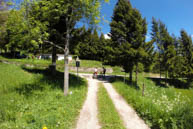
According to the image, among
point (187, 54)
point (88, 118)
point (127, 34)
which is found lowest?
point (88, 118)

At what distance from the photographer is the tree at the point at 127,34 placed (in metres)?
13.9

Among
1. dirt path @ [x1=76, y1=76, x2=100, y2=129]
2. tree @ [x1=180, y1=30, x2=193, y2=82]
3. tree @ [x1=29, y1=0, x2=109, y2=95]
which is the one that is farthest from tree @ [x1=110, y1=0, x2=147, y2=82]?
tree @ [x1=180, y1=30, x2=193, y2=82]

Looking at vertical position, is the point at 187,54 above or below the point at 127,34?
below

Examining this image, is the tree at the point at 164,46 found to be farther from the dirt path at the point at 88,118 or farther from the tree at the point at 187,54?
the dirt path at the point at 88,118

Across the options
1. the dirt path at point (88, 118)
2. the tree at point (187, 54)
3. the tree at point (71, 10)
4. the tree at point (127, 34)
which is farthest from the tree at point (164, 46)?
the dirt path at point (88, 118)

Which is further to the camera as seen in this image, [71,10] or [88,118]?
[71,10]

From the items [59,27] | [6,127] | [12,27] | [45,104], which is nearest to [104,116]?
[45,104]

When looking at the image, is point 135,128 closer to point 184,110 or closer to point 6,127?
point 184,110

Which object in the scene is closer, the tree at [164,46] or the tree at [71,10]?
the tree at [71,10]

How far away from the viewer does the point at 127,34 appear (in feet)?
49.2

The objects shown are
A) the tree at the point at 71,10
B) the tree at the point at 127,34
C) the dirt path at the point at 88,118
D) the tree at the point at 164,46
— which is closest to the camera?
the dirt path at the point at 88,118

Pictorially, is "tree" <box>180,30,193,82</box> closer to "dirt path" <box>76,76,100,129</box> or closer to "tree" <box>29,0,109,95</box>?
"tree" <box>29,0,109,95</box>

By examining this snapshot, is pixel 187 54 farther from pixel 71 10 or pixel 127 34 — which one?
pixel 71 10

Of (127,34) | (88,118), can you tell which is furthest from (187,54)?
(88,118)
